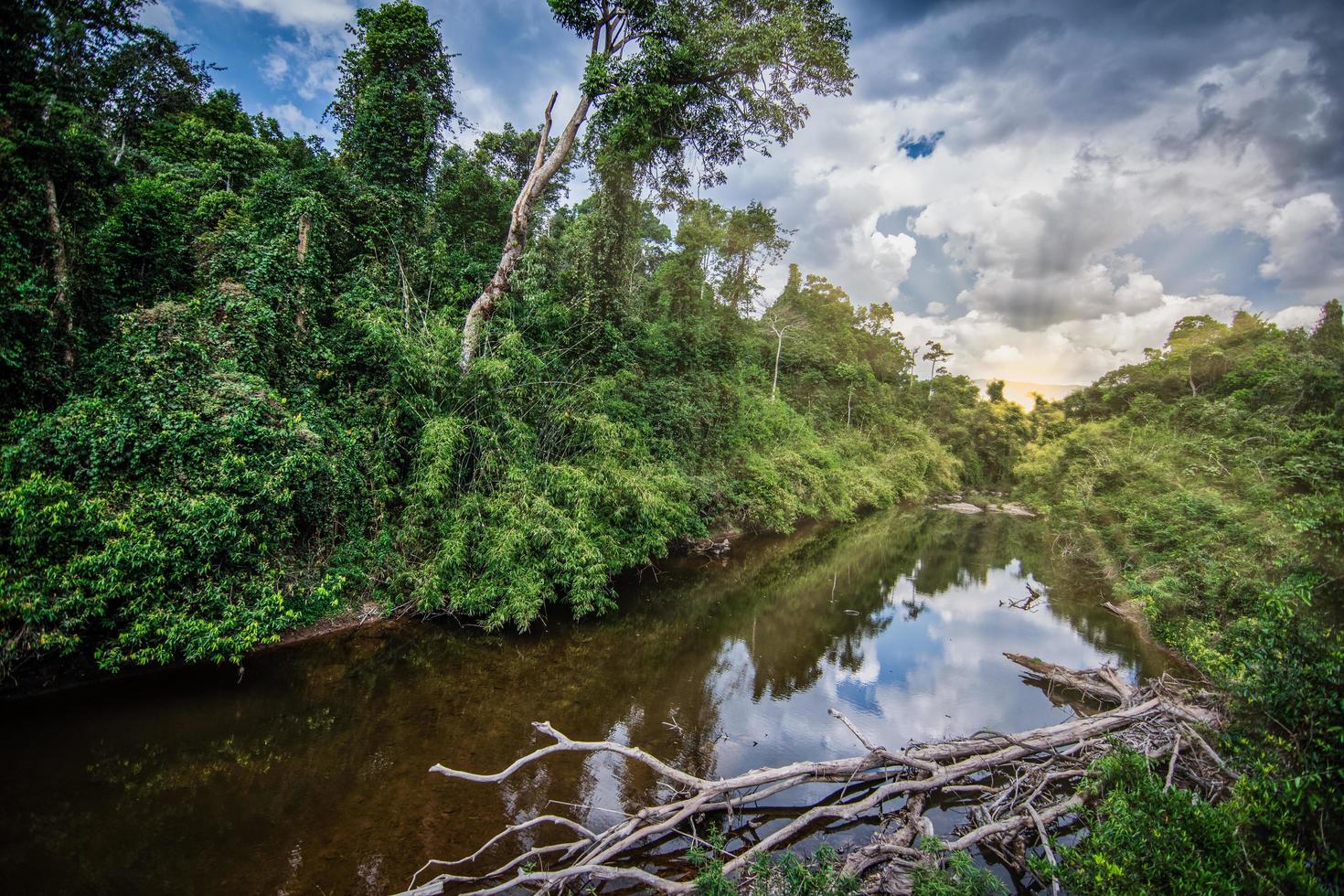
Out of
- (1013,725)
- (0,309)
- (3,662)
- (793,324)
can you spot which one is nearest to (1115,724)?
(1013,725)

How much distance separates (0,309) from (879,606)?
1945cm

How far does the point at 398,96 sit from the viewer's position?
47.9 feet

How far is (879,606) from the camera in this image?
15633 mm

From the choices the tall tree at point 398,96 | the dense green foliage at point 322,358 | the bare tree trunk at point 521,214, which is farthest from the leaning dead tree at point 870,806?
the tall tree at point 398,96

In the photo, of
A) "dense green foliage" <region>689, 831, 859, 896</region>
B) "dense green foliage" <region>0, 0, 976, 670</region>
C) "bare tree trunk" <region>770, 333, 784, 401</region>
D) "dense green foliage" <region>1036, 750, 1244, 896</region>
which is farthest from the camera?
"bare tree trunk" <region>770, 333, 784, 401</region>

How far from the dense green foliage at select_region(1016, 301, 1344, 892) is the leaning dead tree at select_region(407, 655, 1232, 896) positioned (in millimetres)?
1024

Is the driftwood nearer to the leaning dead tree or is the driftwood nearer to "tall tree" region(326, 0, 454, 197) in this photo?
the leaning dead tree

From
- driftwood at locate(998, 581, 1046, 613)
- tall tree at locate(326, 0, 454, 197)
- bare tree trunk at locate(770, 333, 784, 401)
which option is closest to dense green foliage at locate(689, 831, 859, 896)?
driftwood at locate(998, 581, 1046, 613)

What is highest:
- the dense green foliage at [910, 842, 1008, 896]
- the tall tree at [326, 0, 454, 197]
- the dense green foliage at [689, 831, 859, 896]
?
the tall tree at [326, 0, 454, 197]

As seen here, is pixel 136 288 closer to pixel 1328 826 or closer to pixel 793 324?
pixel 1328 826

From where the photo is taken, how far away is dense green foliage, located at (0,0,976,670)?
7.14m

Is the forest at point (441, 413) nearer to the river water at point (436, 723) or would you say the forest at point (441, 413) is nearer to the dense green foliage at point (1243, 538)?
the dense green foliage at point (1243, 538)

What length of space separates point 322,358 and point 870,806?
483 inches

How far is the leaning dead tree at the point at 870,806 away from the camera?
183 inches
